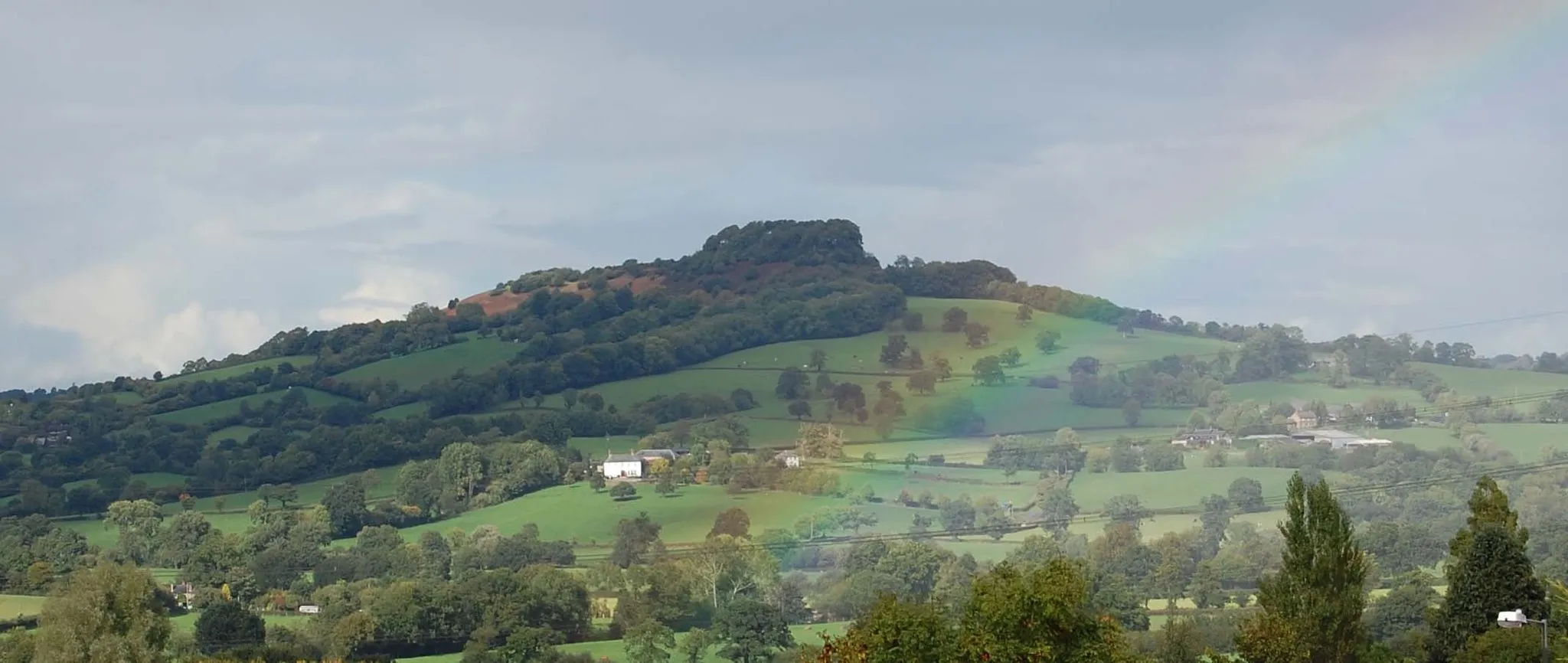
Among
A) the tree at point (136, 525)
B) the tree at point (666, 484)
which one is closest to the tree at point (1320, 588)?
the tree at point (666, 484)

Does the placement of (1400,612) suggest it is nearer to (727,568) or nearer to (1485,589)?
(1485,589)

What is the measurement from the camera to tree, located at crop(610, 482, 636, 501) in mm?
189000

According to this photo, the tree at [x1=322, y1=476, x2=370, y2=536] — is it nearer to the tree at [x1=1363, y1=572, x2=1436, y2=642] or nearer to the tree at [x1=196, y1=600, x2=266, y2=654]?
the tree at [x1=196, y1=600, x2=266, y2=654]

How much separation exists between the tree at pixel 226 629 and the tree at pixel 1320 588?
70.3m

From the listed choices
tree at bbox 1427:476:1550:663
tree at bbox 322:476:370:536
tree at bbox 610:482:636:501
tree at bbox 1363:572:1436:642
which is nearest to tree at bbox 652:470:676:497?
tree at bbox 610:482:636:501

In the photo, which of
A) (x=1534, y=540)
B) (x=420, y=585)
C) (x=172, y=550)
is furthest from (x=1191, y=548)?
(x=172, y=550)

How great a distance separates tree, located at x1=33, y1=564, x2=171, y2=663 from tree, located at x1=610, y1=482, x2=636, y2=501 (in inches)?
4045

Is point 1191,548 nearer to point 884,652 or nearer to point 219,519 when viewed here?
point 219,519

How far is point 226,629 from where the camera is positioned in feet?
417

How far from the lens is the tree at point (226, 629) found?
123 metres

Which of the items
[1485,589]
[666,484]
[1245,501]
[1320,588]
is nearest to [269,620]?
[666,484]

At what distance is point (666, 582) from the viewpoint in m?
141

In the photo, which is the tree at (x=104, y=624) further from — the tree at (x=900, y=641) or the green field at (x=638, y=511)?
the green field at (x=638, y=511)

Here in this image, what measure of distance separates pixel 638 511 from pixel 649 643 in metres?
64.5
